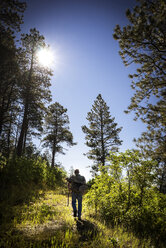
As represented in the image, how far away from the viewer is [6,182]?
783 cm

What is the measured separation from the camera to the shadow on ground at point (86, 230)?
368 cm

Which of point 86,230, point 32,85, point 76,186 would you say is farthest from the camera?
point 32,85

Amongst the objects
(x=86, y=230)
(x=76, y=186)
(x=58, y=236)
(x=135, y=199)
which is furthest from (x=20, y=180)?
(x=135, y=199)

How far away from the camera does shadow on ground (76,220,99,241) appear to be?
12.1ft

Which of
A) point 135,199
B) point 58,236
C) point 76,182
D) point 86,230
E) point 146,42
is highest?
point 146,42

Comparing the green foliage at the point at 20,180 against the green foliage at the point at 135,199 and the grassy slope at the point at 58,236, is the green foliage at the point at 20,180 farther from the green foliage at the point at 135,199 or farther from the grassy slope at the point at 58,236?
the green foliage at the point at 135,199

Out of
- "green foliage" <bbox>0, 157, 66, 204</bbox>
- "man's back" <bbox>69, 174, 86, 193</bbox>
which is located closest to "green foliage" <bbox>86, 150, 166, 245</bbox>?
"man's back" <bbox>69, 174, 86, 193</bbox>

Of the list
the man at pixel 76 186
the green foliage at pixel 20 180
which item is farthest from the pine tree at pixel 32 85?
the man at pixel 76 186

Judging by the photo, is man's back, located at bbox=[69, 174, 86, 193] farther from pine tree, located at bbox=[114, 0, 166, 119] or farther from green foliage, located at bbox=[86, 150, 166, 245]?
pine tree, located at bbox=[114, 0, 166, 119]

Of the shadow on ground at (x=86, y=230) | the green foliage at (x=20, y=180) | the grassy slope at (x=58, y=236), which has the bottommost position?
the shadow on ground at (x=86, y=230)

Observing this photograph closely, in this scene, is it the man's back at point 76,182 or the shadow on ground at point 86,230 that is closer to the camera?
the shadow on ground at point 86,230

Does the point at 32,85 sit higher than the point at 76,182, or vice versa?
the point at 32,85

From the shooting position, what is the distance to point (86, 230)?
13.3ft

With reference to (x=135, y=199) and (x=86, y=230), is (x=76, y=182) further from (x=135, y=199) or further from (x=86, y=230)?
(x=135, y=199)
